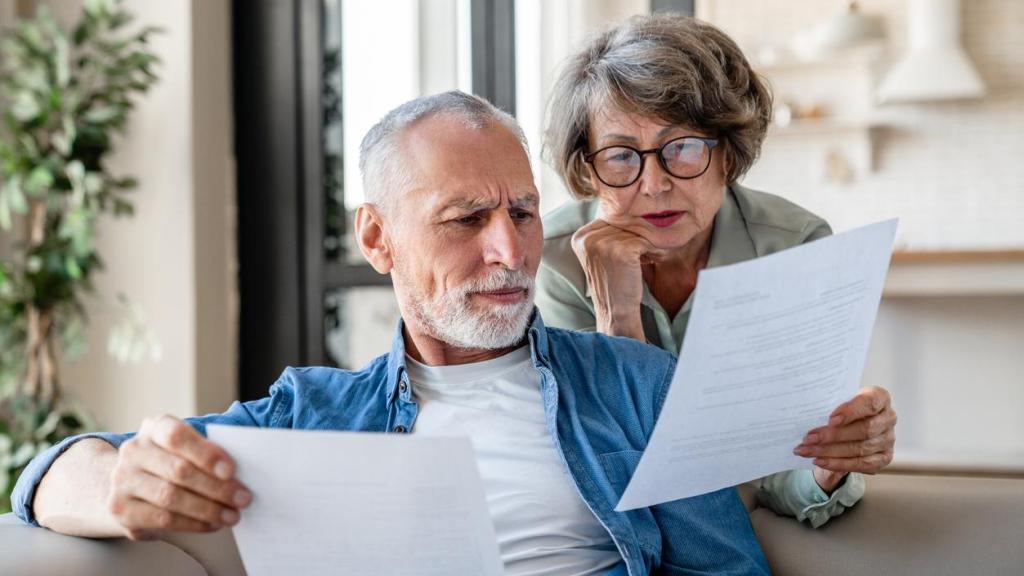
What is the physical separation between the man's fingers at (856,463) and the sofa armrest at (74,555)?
0.78 metres

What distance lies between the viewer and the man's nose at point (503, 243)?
4.62 ft

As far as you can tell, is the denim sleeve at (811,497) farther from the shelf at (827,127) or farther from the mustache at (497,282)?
the shelf at (827,127)

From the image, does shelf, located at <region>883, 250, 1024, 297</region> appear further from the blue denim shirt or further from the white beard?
the white beard

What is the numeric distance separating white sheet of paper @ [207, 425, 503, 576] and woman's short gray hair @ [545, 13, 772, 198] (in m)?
0.93

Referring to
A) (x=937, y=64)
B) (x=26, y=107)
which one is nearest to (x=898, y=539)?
(x=26, y=107)

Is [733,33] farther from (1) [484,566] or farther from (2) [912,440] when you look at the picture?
(1) [484,566]

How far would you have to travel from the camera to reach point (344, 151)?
3779 millimetres

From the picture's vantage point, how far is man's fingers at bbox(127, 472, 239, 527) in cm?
101

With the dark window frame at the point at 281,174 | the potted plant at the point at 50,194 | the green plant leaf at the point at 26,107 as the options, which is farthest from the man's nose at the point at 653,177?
the dark window frame at the point at 281,174

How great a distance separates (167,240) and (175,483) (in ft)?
8.58

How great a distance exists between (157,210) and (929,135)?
3660 mm

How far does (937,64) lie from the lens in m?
4.96

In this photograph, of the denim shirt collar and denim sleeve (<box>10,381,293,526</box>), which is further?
the denim shirt collar

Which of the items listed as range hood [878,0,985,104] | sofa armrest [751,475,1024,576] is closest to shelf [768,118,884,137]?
range hood [878,0,985,104]
